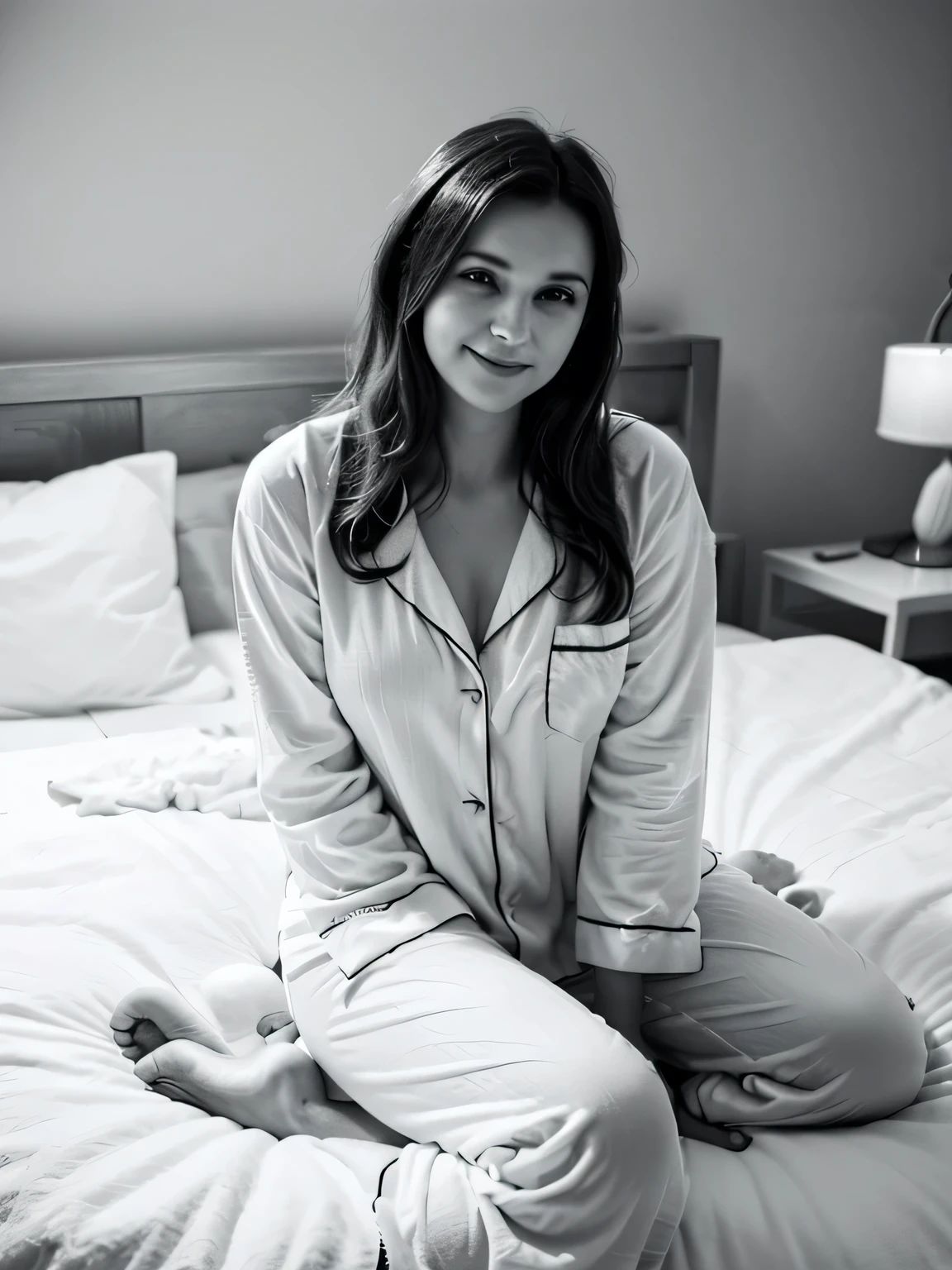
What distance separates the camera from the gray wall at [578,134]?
244cm

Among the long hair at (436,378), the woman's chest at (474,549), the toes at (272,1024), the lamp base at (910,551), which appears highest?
the long hair at (436,378)

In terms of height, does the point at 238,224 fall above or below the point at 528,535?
above

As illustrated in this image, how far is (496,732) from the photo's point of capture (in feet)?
3.94

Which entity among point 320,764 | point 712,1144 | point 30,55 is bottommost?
point 712,1144

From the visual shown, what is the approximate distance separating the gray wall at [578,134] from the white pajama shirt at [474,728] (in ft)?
4.96

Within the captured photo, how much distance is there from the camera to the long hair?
1.11 metres

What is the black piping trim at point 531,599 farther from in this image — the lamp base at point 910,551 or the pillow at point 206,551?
the lamp base at point 910,551

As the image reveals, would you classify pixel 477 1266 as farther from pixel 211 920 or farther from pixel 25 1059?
pixel 211 920

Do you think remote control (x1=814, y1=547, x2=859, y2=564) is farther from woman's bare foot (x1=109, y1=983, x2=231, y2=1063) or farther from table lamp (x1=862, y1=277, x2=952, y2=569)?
woman's bare foot (x1=109, y1=983, x2=231, y2=1063)

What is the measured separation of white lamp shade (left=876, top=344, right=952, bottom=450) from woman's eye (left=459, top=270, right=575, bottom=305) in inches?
75.5

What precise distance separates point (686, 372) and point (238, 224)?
113 centimetres

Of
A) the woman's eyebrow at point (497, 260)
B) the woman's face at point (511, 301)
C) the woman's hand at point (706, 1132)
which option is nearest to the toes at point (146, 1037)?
the woman's hand at point (706, 1132)

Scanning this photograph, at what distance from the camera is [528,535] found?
1.26 metres

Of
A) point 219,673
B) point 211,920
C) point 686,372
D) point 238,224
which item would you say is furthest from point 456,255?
point 686,372
